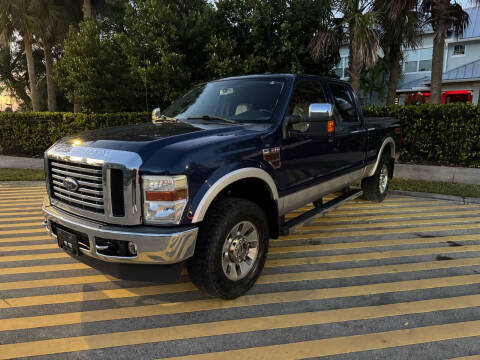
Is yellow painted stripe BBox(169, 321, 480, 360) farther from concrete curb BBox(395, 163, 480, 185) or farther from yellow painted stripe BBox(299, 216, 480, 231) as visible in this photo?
concrete curb BBox(395, 163, 480, 185)

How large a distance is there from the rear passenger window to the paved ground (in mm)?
1577

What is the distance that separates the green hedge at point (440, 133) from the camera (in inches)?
331

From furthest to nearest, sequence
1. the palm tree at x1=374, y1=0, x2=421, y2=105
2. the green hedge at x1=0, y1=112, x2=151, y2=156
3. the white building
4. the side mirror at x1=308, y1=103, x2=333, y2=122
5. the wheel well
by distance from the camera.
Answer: the white building
the green hedge at x1=0, y1=112, x2=151, y2=156
the palm tree at x1=374, y1=0, x2=421, y2=105
the side mirror at x1=308, y1=103, x2=333, y2=122
the wheel well

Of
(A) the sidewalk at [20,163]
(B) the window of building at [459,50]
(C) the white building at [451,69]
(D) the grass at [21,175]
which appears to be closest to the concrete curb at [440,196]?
(D) the grass at [21,175]

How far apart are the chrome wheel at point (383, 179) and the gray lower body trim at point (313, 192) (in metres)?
1.17

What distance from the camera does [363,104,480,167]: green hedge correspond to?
27.6 ft

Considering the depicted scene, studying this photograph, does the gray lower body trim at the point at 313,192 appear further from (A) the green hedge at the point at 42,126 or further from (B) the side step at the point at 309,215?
(A) the green hedge at the point at 42,126

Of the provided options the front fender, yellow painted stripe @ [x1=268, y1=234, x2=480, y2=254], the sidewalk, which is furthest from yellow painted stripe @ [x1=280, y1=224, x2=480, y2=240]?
the sidewalk

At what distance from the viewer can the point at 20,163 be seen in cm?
1052

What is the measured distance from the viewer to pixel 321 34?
35.5ft

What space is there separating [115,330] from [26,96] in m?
31.6

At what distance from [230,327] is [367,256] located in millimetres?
1950

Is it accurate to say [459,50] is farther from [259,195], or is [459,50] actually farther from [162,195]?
[162,195]

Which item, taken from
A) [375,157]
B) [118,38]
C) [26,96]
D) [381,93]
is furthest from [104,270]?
[26,96]
